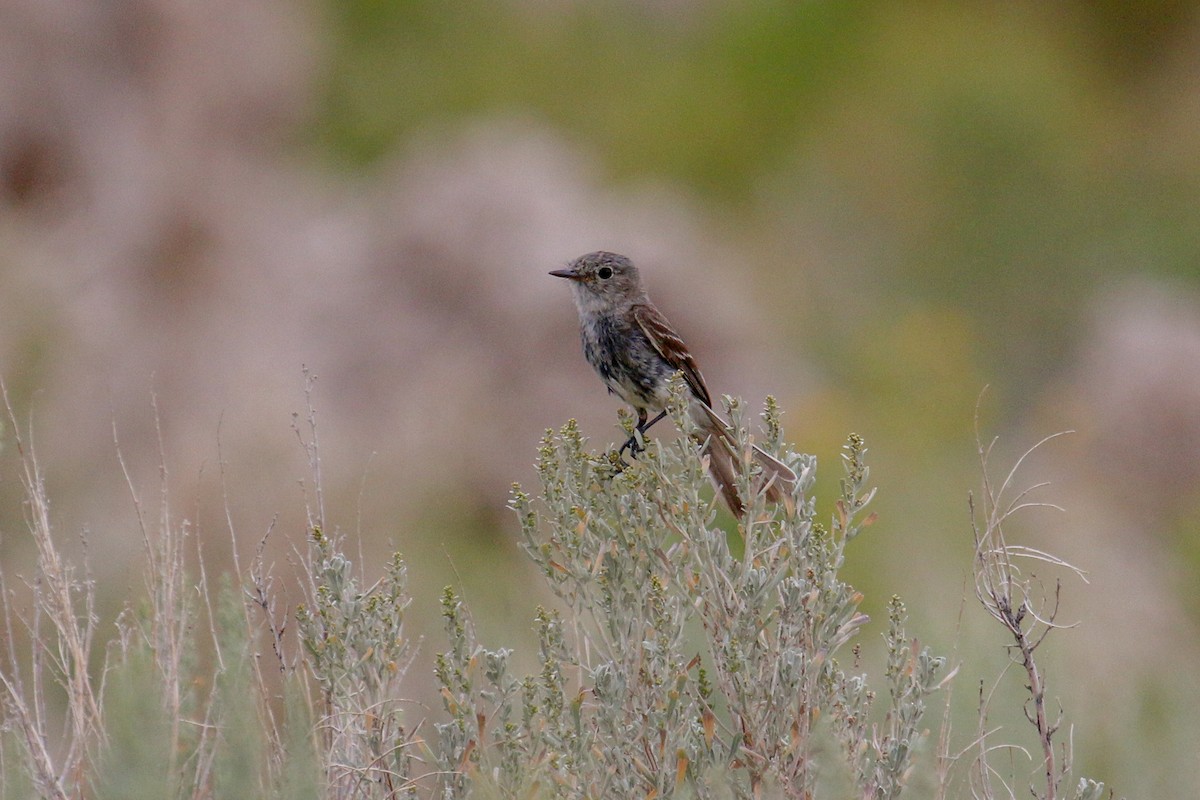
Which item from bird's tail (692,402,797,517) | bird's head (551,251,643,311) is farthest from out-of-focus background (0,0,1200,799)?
bird's head (551,251,643,311)

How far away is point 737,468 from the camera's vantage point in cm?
450

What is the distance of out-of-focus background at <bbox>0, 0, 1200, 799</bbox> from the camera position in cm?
890

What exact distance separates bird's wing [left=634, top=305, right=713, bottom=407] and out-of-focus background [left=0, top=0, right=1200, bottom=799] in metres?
1.02

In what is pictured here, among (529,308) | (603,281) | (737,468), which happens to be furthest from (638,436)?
(529,308)

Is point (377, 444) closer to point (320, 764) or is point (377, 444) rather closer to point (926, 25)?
point (320, 764)

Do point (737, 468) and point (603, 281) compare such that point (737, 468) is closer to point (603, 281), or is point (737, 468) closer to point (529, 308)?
point (603, 281)

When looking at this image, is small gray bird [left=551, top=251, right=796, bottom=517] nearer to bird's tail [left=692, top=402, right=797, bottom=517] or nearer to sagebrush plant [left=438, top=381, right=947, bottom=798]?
bird's tail [left=692, top=402, right=797, bottom=517]

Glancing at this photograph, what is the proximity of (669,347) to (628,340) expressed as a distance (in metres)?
0.15

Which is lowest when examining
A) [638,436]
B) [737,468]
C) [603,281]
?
[638,436]

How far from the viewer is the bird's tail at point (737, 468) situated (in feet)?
12.4

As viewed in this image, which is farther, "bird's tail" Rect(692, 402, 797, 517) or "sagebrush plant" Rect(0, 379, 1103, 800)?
"bird's tail" Rect(692, 402, 797, 517)

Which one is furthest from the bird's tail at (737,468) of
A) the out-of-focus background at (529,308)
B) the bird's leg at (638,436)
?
the out-of-focus background at (529,308)

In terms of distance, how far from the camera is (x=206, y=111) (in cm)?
1582

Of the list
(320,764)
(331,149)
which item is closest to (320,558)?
(320,764)
